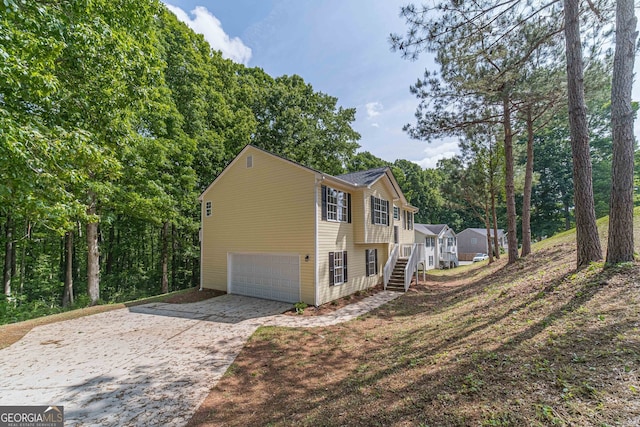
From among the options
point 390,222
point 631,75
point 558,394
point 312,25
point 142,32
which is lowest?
point 558,394

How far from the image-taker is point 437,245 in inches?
1250

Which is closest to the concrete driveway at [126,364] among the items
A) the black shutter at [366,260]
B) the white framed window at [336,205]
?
the white framed window at [336,205]

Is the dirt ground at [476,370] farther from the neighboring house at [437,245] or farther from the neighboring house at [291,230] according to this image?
the neighboring house at [437,245]

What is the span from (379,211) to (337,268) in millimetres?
4247

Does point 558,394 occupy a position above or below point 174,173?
below

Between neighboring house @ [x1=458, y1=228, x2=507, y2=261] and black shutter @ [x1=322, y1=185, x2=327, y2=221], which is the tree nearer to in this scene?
black shutter @ [x1=322, y1=185, x2=327, y2=221]

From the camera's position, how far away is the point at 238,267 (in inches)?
509

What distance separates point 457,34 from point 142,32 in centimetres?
971

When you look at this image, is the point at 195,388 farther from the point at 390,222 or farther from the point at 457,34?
the point at 390,222

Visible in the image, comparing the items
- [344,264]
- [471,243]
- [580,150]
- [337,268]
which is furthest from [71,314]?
[471,243]

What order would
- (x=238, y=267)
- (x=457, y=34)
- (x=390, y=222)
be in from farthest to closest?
(x=390, y=222) < (x=238, y=267) < (x=457, y=34)

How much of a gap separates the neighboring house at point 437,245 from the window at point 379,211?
48.4 ft

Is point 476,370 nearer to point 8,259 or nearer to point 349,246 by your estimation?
point 349,246

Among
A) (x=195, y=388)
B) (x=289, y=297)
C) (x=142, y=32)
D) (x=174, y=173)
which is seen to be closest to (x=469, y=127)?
(x=289, y=297)
